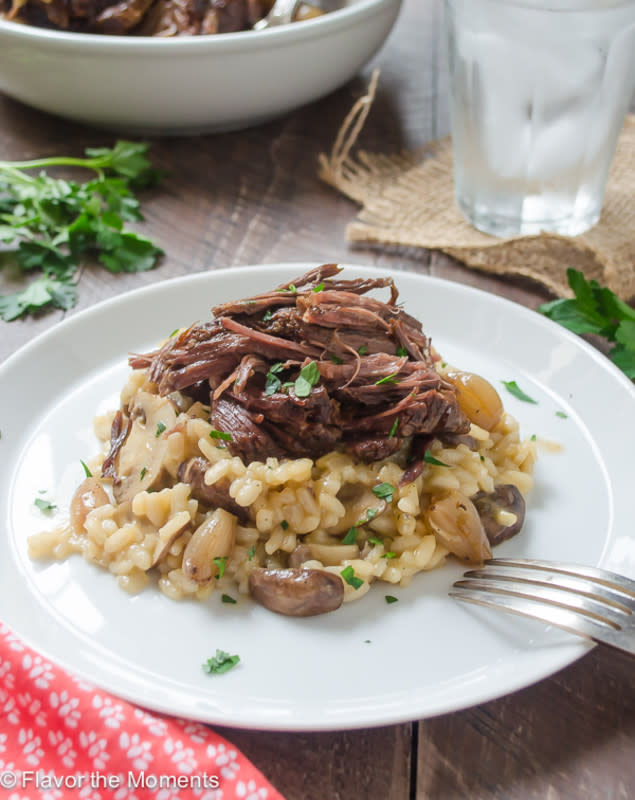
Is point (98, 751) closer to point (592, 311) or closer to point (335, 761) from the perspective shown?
point (335, 761)

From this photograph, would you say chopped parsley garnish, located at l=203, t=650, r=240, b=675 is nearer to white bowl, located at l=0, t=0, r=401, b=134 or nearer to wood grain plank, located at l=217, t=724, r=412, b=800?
wood grain plank, located at l=217, t=724, r=412, b=800

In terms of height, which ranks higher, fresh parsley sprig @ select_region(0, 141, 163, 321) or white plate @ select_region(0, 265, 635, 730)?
white plate @ select_region(0, 265, 635, 730)

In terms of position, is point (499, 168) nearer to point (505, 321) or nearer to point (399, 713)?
point (505, 321)

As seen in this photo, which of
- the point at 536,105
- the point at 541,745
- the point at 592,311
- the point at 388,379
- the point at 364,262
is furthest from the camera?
the point at 364,262

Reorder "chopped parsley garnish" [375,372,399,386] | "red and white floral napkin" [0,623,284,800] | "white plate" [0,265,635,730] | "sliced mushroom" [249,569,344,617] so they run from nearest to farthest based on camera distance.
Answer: "red and white floral napkin" [0,623,284,800] → "white plate" [0,265,635,730] → "sliced mushroom" [249,569,344,617] → "chopped parsley garnish" [375,372,399,386]

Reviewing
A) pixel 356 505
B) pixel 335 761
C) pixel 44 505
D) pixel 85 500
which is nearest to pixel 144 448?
pixel 85 500

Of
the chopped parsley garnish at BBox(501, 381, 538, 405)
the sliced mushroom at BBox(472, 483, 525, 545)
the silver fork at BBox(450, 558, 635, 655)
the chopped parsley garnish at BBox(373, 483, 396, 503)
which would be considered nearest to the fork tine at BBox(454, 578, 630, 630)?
the silver fork at BBox(450, 558, 635, 655)

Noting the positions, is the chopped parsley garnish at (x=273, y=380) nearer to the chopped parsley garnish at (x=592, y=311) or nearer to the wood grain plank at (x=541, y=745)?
the wood grain plank at (x=541, y=745)
